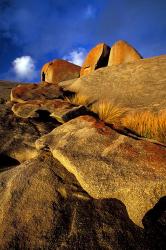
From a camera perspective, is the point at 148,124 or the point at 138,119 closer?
the point at 148,124

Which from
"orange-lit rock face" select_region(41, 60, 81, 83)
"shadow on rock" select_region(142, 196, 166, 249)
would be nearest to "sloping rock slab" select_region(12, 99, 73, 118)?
"shadow on rock" select_region(142, 196, 166, 249)

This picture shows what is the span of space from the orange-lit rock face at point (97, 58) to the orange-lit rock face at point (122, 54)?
393mm

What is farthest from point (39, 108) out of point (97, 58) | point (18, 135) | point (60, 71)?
point (60, 71)

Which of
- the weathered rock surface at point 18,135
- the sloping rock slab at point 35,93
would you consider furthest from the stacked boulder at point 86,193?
the sloping rock slab at point 35,93

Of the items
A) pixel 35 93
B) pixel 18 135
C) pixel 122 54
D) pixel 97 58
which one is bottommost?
pixel 18 135

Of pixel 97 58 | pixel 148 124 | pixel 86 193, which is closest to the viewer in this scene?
pixel 86 193

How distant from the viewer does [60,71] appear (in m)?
18.6

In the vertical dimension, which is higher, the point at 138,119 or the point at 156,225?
the point at 138,119

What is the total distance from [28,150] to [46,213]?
2.26 m

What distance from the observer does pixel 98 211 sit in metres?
4.02

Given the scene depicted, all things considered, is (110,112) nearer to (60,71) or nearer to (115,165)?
(115,165)

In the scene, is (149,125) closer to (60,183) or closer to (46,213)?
(60,183)

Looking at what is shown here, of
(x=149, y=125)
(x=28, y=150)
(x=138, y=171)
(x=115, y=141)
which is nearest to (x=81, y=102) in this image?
(x=149, y=125)

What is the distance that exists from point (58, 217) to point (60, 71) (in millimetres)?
15283
